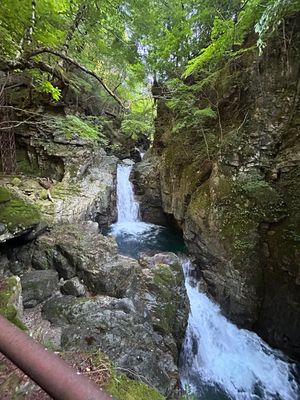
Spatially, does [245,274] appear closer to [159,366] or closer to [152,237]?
[159,366]

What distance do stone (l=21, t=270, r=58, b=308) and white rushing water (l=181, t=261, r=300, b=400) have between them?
119 inches

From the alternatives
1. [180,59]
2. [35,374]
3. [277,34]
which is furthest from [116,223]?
[35,374]

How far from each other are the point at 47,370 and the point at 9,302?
327cm

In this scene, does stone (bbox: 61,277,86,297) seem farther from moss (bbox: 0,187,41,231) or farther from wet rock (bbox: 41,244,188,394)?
moss (bbox: 0,187,41,231)

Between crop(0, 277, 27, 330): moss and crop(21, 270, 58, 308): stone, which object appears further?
crop(21, 270, 58, 308): stone

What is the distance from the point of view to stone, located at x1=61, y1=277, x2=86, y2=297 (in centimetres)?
471

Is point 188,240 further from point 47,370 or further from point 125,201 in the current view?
point 47,370

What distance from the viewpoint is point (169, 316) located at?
491 centimetres

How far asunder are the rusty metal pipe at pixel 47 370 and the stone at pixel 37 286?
422 centimetres

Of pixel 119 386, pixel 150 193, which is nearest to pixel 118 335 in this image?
pixel 119 386

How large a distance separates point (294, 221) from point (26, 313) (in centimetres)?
540

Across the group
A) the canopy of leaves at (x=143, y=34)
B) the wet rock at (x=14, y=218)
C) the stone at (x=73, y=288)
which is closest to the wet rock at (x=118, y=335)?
the stone at (x=73, y=288)

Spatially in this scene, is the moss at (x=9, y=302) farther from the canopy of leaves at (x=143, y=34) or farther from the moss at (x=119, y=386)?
the canopy of leaves at (x=143, y=34)

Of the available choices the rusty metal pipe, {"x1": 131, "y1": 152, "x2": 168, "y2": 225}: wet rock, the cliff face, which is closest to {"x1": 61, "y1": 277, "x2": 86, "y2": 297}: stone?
the cliff face
